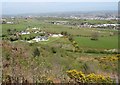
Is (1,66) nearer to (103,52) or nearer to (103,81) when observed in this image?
(103,81)

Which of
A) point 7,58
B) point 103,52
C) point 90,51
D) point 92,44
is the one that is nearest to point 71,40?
point 92,44

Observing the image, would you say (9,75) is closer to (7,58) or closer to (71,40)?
(7,58)

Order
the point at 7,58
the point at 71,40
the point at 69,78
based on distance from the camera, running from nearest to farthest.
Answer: the point at 69,78, the point at 7,58, the point at 71,40

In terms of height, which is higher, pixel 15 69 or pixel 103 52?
pixel 15 69

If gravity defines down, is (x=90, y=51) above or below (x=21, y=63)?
below

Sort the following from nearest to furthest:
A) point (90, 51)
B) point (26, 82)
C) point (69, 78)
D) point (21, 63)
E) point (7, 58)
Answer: point (26, 82)
point (69, 78)
point (21, 63)
point (7, 58)
point (90, 51)

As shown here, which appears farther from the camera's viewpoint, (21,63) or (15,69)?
(21,63)

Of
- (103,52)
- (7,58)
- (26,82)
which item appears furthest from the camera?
(103,52)

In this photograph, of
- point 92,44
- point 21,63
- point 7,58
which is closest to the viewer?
point 21,63

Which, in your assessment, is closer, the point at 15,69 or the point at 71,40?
the point at 15,69
